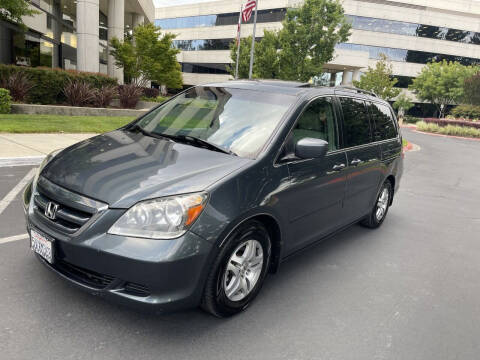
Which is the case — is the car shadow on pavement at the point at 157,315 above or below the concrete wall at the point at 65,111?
below

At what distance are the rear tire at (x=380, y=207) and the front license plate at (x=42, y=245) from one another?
4.03 metres

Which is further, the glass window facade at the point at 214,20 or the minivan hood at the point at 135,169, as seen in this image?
the glass window facade at the point at 214,20

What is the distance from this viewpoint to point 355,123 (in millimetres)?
4551

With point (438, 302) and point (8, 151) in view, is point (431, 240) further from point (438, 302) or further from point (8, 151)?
point (8, 151)

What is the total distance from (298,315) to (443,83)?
55.3m

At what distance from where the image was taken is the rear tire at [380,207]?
18.0 ft

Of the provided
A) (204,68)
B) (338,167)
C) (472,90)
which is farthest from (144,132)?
(204,68)

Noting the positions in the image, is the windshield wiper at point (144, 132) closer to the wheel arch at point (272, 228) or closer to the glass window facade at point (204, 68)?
the wheel arch at point (272, 228)

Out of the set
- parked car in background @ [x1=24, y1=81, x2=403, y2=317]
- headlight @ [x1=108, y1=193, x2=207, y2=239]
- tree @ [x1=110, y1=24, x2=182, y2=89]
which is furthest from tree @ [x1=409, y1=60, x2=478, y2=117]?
headlight @ [x1=108, y1=193, x2=207, y2=239]

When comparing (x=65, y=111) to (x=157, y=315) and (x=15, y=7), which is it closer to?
(x=15, y=7)

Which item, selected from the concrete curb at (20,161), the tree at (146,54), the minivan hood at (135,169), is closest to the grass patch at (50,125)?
the concrete curb at (20,161)

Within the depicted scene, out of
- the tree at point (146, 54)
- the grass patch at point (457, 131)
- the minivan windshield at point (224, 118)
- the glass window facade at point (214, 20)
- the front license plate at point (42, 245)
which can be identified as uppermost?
the glass window facade at point (214, 20)

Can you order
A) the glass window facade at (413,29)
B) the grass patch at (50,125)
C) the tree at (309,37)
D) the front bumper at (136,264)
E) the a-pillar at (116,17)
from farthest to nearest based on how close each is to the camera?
1. the glass window facade at (413,29)
2. the a-pillar at (116,17)
3. the tree at (309,37)
4. the grass patch at (50,125)
5. the front bumper at (136,264)

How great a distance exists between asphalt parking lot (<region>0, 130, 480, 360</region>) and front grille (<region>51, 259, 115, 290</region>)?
373mm
